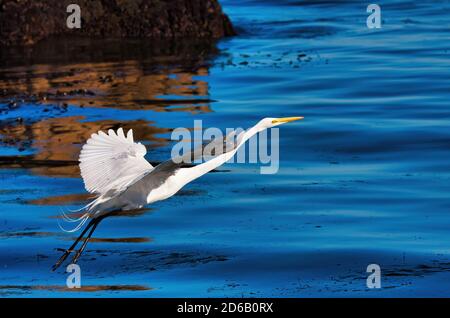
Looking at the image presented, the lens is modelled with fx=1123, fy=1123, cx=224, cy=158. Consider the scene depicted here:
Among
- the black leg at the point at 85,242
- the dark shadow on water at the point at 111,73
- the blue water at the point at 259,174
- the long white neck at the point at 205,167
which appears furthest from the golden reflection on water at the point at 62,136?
the long white neck at the point at 205,167

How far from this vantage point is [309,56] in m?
25.7

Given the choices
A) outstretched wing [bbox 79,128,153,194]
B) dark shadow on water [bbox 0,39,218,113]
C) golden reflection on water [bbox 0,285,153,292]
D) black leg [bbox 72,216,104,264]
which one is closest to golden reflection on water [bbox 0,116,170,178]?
dark shadow on water [bbox 0,39,218,113]

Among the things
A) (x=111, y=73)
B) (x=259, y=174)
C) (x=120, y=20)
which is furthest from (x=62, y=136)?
(x=120, y=20)

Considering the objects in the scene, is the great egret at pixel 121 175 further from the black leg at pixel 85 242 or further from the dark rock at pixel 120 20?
the dark rock at pixel 120 20

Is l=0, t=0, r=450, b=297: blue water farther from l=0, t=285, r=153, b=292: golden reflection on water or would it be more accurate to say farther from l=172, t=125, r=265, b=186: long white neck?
l=172, t=125, r=265, b=186: long white neck

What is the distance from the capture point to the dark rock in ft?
84.4

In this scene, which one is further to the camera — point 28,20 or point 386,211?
point 28,20

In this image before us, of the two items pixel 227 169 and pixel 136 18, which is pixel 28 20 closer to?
pixel 136 18

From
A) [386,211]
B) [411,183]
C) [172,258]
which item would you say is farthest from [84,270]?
[411,183]

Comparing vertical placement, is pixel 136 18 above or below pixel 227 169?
above

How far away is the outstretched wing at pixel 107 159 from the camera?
10961 millimetres

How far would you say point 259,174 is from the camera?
16.6 m

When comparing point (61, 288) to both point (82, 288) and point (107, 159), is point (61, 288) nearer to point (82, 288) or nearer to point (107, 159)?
point (82, 288)

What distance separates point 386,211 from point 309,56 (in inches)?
452
